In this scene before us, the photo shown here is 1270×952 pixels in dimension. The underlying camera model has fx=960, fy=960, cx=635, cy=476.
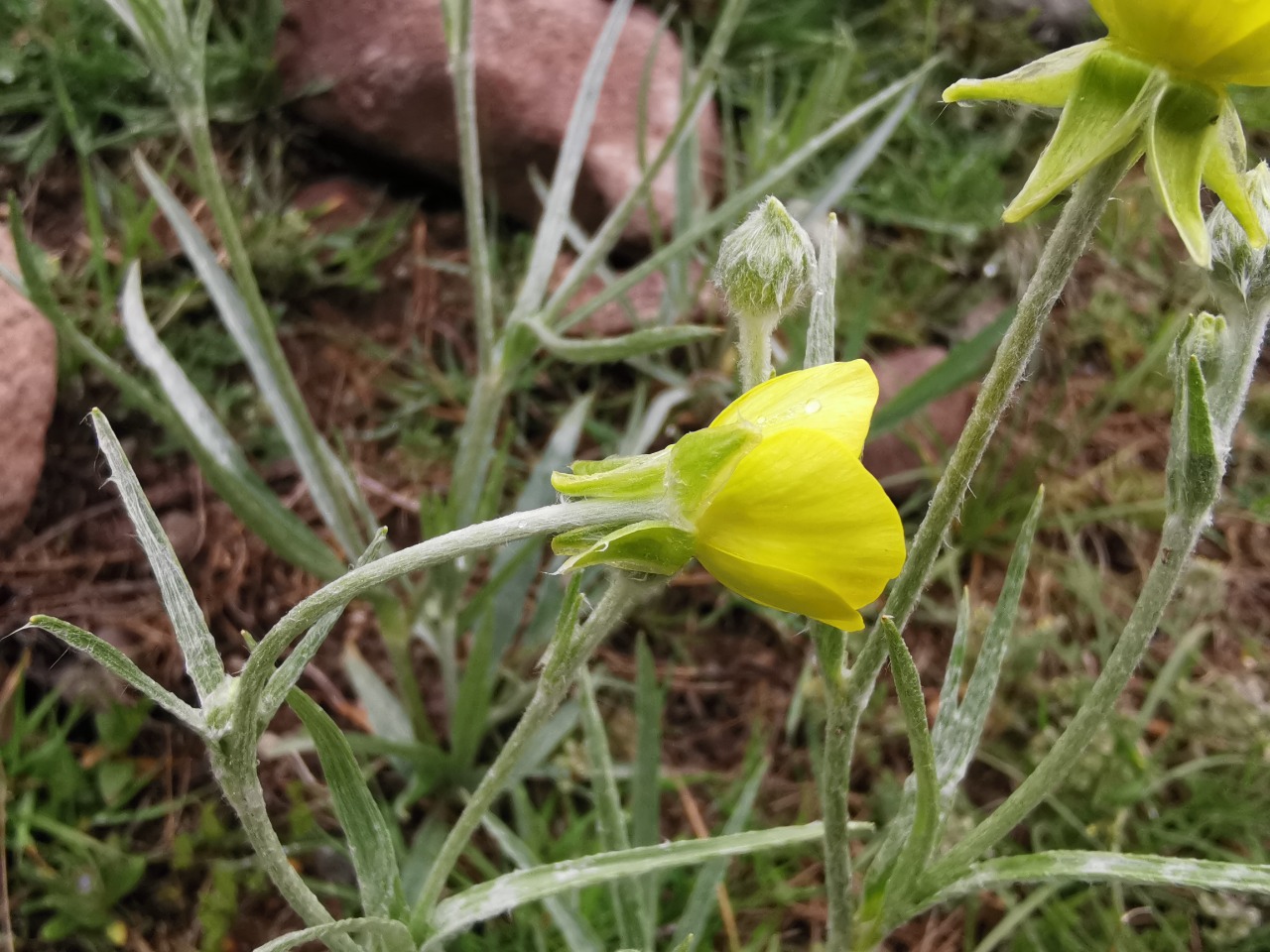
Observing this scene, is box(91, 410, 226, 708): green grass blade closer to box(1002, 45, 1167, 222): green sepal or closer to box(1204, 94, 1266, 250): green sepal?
box(1002, 45, 1167, 222): green sepal

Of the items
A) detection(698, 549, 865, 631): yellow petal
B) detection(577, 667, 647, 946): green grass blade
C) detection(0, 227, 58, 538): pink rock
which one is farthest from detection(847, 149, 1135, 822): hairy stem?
detection(0, 227, 58, 538): pink rock

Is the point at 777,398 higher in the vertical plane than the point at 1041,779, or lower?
higher

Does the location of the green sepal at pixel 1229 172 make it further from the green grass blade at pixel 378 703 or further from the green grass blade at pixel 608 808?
the green grass blade at pixel 378 703

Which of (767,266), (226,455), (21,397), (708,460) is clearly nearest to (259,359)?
(226,455)

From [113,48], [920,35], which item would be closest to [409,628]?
[113,48]

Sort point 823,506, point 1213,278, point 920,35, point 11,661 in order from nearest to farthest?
1. point 823,506
2. point 1213,278
3. point 11,661
4. point 920,35

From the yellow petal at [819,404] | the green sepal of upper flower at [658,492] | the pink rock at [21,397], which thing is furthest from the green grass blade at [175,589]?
the pink rock at [21,397]

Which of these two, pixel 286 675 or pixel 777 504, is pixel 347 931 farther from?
pixel 777 504

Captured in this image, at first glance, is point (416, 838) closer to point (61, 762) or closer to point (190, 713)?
point (61, 762)
